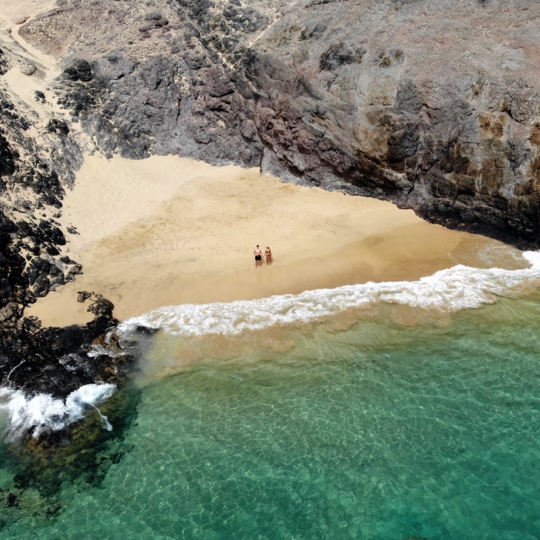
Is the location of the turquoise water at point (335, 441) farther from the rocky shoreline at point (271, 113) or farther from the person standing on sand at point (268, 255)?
the person standing on sand at point (268, 255)

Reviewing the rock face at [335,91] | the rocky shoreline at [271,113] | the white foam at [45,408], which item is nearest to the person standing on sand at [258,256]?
the rocky shoreline at [271,113]

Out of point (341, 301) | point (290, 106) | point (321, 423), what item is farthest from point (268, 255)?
point (290, 106)

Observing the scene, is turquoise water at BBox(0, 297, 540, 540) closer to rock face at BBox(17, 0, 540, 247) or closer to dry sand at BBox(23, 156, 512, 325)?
dry sand at BBox(23, 156, 512, 325)

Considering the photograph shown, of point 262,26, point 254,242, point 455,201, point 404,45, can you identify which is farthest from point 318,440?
point 262,26

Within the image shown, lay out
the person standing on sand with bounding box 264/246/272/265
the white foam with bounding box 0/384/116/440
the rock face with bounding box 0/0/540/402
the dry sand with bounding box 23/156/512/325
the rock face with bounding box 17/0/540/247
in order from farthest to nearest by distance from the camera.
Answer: the rock face with bounding box 17/0/540/247
the person standing on sand with bounding box 264/246/272/265
the rock face with bounding box 0/0/540/402
the dry sand with bounding box 23/156/512/325
the white foam with bounding box 0/384/116/440

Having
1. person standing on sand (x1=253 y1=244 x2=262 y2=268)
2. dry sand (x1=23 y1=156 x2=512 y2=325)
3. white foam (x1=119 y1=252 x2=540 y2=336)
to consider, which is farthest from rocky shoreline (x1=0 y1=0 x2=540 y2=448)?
person standing on sand (x1=253 y1=244 x2=262 y2=268)
